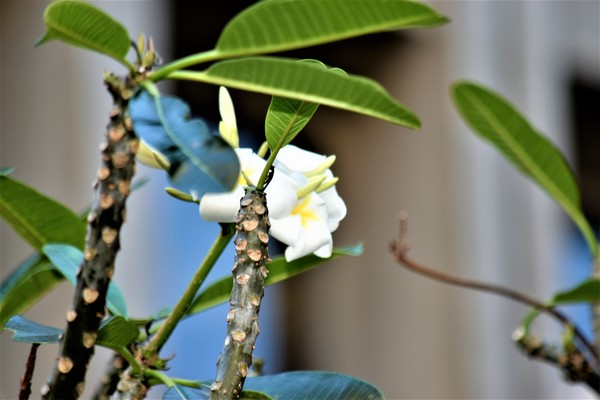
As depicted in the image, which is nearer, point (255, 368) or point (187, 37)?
point (255, 368)

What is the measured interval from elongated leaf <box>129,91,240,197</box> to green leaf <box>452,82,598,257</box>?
381 millimetres

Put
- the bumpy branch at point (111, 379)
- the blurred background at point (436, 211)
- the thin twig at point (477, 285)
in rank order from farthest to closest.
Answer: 1. the blurred background at point (436, 211)
2. the thin twig at point (477, 285)
3. the bumpy branch at point (111, 379)

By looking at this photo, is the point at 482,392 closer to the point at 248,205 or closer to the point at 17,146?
the point at 17,146

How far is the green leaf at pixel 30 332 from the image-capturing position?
396 mm

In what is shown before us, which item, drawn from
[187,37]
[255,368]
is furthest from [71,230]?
[187,37]

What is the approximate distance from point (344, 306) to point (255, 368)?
9.70ft

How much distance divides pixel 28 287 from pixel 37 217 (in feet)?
0.14

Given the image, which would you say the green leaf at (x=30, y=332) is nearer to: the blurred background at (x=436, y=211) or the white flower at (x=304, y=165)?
the white flower at (x=304, y=165)

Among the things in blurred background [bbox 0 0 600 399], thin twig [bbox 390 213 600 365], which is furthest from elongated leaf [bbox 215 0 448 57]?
blurred background [bbox 0 0 600 399]

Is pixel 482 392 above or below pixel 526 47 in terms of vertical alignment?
below

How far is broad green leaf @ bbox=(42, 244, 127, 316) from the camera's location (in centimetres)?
48

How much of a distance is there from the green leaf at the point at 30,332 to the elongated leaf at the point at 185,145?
0.11m

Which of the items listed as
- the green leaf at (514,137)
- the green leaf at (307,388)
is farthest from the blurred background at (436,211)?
the green leaf at (307,388)

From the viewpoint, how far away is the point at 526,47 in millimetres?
3631
